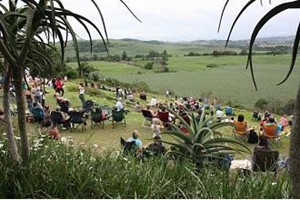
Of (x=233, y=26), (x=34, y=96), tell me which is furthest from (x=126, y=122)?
(x=233, y=26)

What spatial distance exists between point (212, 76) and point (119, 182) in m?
75.9

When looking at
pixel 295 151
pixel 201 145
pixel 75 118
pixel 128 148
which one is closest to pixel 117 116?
pixel 75 118

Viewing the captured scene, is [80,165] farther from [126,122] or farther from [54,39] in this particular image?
[126,122]

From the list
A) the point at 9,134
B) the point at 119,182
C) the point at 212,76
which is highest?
the point at 9,134

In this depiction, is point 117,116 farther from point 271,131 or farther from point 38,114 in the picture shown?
point 271,131

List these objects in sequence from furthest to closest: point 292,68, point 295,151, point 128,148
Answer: point 128,148, point 295,151, point 292,68

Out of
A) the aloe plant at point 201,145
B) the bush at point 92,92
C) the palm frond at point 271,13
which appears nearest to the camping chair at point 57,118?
the aloe plant at point 201,145

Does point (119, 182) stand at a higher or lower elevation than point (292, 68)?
lower

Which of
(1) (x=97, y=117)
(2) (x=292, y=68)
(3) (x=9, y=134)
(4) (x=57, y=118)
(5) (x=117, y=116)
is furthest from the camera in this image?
(5) (x=117, y=116)

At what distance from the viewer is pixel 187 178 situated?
313 centimetres

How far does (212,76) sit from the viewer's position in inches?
3063

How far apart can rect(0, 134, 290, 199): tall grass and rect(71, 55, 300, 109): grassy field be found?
128 ft

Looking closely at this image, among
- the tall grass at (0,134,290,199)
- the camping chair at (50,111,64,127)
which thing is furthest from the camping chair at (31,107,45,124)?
the tall grass at (0,134,290,199)

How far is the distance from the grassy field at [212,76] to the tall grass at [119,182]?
128ft
